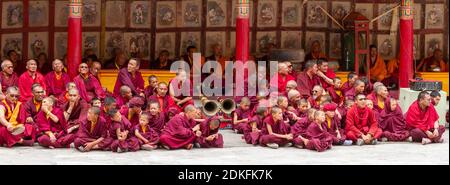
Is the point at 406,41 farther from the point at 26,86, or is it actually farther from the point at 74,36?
the point at 26,86

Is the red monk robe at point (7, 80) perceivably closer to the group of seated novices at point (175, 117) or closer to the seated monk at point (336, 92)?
the group of seated novices at point (175, 117)

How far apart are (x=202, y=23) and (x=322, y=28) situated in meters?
2.70

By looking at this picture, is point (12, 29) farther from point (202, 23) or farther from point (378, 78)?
point (378, 78)

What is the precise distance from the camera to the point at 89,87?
57.7ft

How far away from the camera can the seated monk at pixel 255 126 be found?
A: 53.3 ft

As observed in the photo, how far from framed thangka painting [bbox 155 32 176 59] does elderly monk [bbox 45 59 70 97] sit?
5.28 meters

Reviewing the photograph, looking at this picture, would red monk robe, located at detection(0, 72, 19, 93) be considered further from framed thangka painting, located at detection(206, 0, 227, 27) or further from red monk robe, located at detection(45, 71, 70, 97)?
framed thangka painting, located at detection(206, 0, 227, 27)

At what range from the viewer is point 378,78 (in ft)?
74.5

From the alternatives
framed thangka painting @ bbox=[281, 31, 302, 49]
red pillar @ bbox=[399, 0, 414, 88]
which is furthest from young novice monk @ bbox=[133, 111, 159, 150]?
framed thangka painting @ bbox=[281, 31, 302, 49]

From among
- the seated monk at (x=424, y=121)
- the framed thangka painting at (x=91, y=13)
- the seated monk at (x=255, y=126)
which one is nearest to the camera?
the seated monk at (x=255, y=126)

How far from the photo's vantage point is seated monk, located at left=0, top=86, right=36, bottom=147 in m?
15.6

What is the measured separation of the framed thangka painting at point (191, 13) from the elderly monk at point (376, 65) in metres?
3.87

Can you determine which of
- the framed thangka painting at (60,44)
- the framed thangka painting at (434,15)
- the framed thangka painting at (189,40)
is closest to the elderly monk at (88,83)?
the framed thangka painting at (60,44)

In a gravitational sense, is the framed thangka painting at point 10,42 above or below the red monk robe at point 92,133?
above
